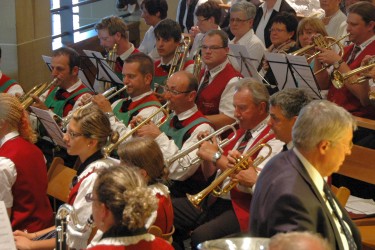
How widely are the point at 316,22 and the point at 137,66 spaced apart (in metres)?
1.58

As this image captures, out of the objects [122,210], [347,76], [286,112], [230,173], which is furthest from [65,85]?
[122,210]

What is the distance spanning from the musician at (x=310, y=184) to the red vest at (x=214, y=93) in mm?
2888

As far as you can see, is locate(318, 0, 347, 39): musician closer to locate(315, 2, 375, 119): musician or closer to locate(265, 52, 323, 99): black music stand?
locate(315, 2, 375, 119): musician

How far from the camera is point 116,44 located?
738 cm

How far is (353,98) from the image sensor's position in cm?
585

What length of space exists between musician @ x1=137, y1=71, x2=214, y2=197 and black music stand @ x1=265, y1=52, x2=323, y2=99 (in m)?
0.72

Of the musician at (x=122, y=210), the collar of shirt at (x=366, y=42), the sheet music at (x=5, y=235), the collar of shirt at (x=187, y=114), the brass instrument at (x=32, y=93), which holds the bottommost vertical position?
the brass instrument at (x=32, y=93)

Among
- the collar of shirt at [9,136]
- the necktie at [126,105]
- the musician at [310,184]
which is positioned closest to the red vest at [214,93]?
the necktie at [126,105]

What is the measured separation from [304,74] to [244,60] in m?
0.81

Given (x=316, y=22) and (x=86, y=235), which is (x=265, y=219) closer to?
(x=86, y=235)

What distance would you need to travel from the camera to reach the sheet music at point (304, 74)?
559cm

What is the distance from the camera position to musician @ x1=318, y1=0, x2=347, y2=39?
7.21 metres

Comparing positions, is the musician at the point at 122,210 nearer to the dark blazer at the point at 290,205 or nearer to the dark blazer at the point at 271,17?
the dark blazer at the point at 290,205

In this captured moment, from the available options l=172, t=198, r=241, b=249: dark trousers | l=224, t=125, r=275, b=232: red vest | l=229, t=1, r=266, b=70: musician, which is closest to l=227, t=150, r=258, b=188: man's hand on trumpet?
l=224, t=125, r=275, b=232: red vest
